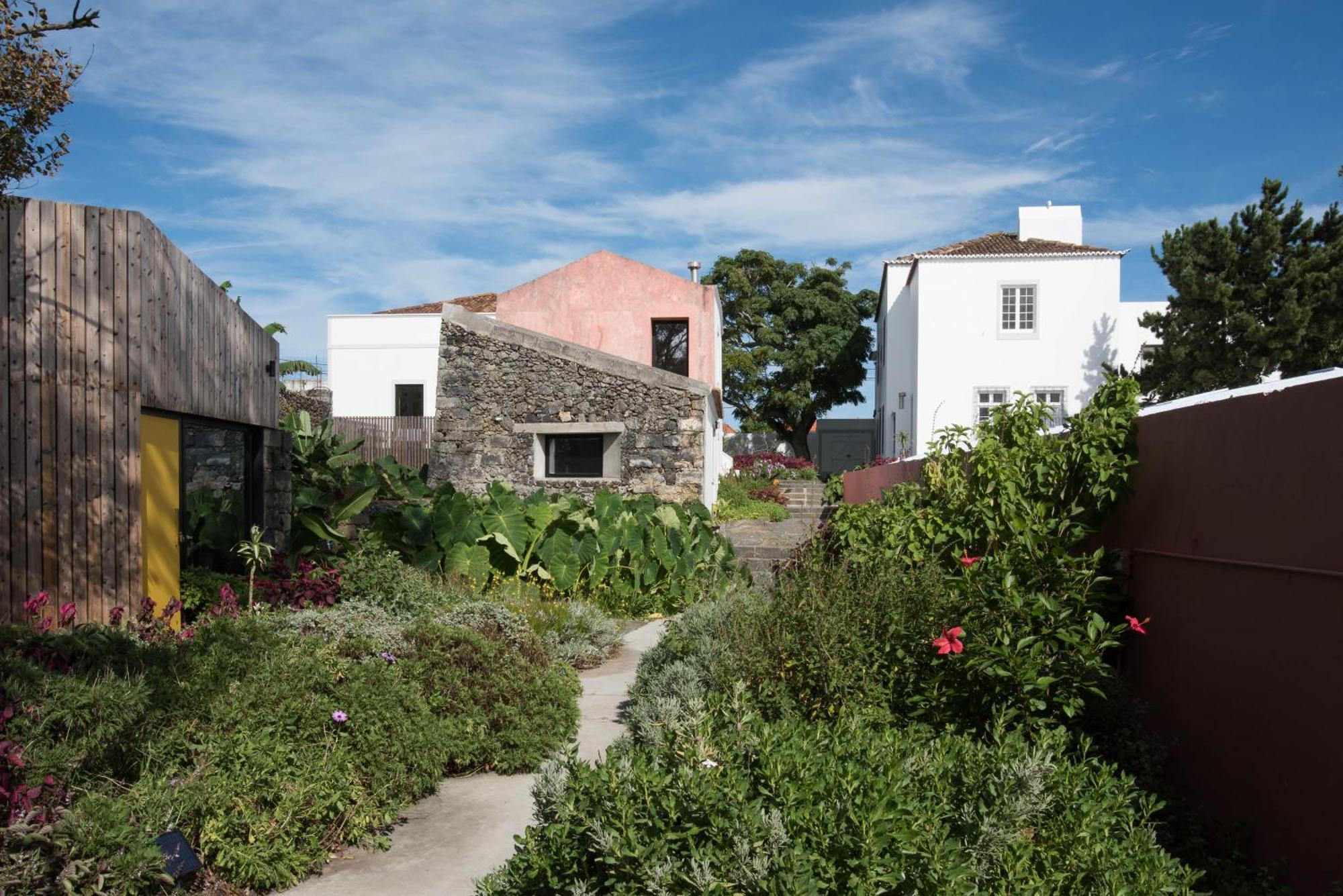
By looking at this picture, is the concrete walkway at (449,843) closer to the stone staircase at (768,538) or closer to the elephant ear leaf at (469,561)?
the stone staircase at (768,538)

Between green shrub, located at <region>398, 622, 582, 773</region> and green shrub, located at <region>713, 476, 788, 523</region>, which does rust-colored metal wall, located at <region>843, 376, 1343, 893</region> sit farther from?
green shrub, located at <region>713, 476, 788, 523</region>

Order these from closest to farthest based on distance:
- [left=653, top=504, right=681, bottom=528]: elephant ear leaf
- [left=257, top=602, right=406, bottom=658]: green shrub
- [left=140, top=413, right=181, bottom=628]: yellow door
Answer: [left=257, top=602, right=406, bottom=658]: green shrub, [left=140, top=413, right=181, bottom=628]: yellow door, [left=653, top=504, right=681, bottom=528]: elephant ear leaf

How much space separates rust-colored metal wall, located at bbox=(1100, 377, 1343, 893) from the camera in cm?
344

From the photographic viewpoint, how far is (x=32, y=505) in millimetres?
7180

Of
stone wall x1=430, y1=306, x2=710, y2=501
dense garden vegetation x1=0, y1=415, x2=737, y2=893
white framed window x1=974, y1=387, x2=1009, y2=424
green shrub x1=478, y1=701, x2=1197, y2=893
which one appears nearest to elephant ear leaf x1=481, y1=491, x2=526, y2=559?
dense garden vegetation x1=0, y1=415, x2=737, y2=893

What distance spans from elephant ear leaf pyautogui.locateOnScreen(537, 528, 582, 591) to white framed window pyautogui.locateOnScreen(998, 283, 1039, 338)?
47.6 ft

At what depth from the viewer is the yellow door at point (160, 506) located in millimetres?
7859

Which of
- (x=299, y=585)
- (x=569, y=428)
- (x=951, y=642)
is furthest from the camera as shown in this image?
(x=569, y=428)

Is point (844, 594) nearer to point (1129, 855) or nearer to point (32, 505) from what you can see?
point (1129, 855)

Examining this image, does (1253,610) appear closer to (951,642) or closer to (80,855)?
(951,642)

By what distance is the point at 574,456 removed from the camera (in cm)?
1633

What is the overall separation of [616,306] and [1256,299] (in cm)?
1278

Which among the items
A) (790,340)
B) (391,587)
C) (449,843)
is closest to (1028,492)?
(449,843)

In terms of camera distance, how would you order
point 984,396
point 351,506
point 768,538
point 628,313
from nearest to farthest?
point 351,506 < point 768,538 < point 628,313 < point 984,396
